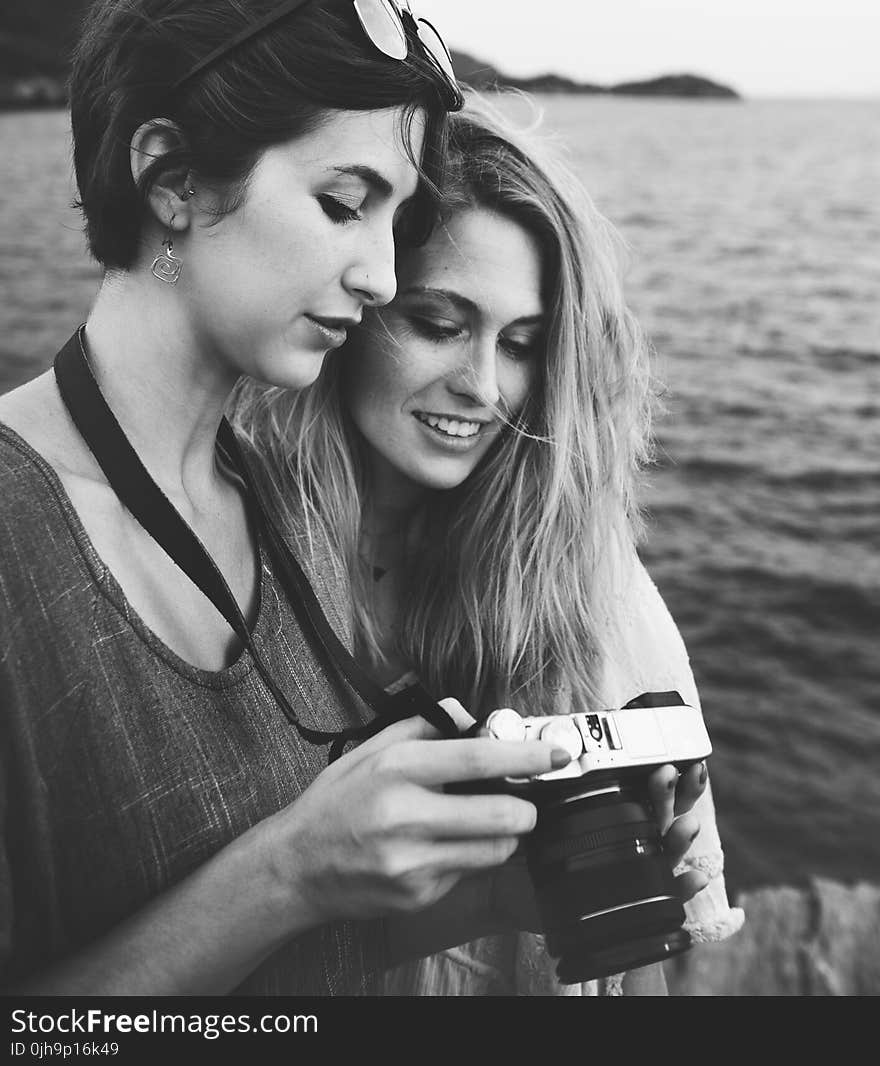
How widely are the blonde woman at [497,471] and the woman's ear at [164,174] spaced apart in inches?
24.5

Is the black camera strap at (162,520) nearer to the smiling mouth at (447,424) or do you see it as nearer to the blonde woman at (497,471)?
the blonde woman at (497,471)

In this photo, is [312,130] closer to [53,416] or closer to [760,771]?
[53,416]

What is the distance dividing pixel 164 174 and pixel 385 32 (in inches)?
11.9

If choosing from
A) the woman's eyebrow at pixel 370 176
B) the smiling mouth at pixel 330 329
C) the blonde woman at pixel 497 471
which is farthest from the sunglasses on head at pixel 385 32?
the blonde woman at pixel 497 471

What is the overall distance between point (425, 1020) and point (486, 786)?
29 centimetres

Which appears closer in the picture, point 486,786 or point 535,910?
point 486,786

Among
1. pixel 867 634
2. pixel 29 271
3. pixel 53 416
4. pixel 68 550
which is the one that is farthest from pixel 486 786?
pixel 29 271

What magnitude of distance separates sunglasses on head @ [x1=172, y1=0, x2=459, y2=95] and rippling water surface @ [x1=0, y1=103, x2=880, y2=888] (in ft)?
1.50

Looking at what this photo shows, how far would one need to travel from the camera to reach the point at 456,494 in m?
2.02

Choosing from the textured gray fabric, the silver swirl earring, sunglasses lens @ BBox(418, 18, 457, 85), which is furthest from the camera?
sunglasses lens @ BBox(418, 18, 457, 85)

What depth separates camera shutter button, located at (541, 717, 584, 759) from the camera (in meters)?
1.17

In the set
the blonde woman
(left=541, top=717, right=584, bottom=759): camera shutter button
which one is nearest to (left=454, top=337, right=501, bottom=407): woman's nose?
the blonde woman

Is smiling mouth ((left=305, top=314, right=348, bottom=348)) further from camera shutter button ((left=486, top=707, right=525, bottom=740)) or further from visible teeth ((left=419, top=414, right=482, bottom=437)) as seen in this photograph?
visible teeth ((left=419, top=414, right=482, bottom=437))

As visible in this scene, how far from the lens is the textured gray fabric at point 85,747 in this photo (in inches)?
38.3
